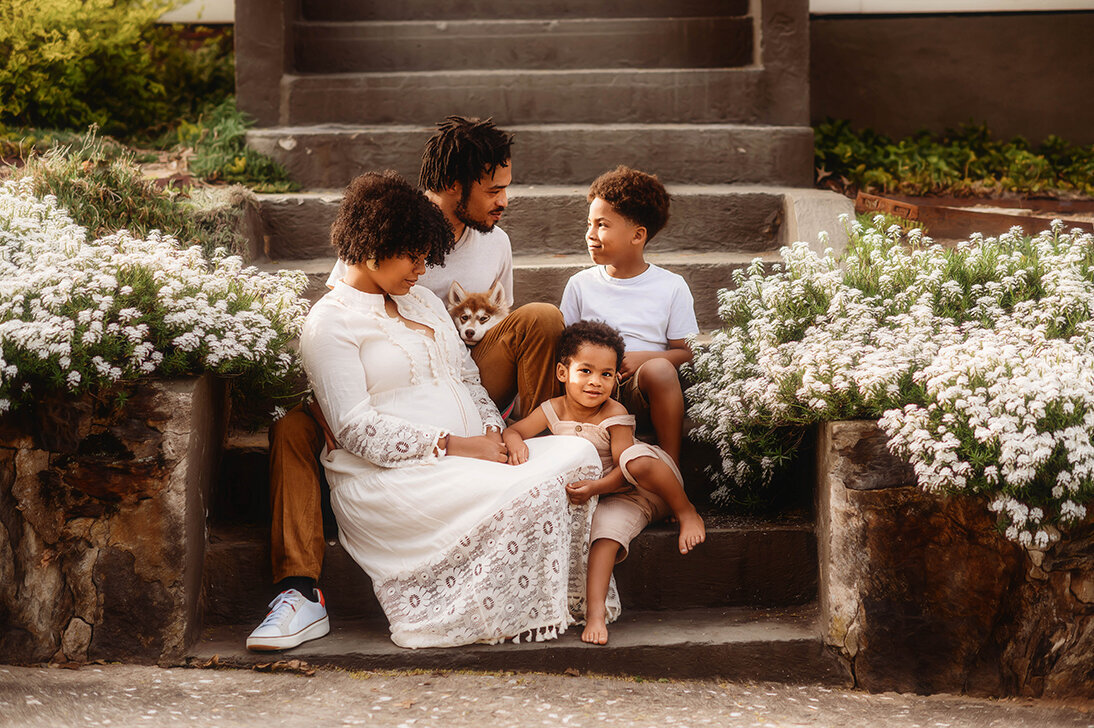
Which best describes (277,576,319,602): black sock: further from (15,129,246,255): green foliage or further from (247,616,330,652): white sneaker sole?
(15,129,246,255): green foliage

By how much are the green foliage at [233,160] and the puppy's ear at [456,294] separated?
188 centimetres

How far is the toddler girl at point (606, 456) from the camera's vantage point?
136 inches

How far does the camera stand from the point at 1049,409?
118 inches

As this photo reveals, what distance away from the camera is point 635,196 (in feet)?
13.8

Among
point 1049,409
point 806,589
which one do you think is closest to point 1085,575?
point 1049,409

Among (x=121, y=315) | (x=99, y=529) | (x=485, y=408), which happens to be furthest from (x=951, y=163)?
(x=99, y=529)

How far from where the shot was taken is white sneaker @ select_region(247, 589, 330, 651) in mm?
3291

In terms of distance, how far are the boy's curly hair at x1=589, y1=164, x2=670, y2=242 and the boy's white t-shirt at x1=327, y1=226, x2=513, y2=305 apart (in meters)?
0.46

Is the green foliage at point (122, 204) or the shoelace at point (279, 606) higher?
the green foliage at point (122, 204)

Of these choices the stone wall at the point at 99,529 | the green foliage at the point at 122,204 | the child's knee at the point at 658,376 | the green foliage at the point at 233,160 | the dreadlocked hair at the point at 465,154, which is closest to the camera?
the stone wall at the point at 99,529

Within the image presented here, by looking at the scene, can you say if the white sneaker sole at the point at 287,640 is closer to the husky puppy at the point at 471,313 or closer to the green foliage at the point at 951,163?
the husky puppy at the point at 471,313

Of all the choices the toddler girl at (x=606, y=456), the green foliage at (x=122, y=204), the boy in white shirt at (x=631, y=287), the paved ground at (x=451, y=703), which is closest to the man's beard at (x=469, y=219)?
the boy in white shirt at (x=631, y=287)

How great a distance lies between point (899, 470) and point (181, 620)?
228 centimetres

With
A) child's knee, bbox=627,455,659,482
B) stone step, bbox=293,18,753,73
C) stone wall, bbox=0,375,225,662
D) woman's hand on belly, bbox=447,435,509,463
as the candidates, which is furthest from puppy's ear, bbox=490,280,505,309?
stone step, bbox=293,18,753,73
